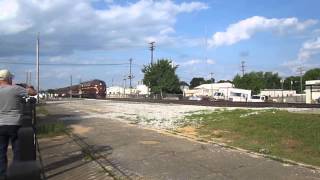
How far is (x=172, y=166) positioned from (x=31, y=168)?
674 centimetres

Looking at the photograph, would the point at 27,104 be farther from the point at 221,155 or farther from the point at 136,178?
the point at 221,155

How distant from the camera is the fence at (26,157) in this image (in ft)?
14.6

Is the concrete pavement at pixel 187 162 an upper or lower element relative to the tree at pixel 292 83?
lower

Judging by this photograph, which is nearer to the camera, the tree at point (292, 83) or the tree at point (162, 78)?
the tree at point (162, 78)

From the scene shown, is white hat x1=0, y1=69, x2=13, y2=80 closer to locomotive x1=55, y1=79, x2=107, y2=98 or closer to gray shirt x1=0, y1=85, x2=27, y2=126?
gray shirt x1=0, y1=85, x2=27, y2=126

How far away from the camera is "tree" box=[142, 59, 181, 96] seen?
4146 inches

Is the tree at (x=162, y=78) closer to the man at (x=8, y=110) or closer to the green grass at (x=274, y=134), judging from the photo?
the green grass at (x=274, y=134)

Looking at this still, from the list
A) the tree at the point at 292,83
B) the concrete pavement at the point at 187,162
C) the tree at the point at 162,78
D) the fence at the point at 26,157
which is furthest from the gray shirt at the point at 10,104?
A: the tree at the point at 292,83

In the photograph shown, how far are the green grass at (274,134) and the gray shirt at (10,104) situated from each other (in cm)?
720

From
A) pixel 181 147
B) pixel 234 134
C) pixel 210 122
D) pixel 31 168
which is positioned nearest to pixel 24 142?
pixel 31 168

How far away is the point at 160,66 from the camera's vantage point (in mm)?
106750

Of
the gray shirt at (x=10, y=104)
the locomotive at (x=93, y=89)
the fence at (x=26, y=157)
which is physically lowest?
the fence at (x=26, y=157)

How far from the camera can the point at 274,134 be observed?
17.2m

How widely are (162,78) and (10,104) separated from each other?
97.1 meters
